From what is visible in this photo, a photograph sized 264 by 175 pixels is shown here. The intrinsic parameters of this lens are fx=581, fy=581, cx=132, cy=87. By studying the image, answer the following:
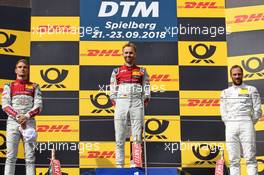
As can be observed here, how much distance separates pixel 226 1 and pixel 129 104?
234cm

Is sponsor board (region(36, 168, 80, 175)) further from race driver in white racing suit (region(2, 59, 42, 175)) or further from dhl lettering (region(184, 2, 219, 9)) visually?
dhl lettering (region(184, 2, 219, 9))

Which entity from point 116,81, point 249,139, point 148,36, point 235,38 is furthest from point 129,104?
point 235,38

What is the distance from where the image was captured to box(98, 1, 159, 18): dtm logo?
6.82m

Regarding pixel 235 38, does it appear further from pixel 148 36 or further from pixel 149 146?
pixel 149 146

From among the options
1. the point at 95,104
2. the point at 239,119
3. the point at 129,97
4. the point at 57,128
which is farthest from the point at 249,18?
the point at 57,128

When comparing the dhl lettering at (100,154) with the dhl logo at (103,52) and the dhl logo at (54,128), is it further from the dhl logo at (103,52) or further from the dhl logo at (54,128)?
the dhl logo at (103,52)

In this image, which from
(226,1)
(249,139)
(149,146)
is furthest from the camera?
(226,1)

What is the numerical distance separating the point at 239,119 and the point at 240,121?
0.03 m

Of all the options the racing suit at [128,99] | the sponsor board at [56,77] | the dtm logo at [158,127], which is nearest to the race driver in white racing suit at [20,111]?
the racing suit at [128,99]

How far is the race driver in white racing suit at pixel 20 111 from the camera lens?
503 cm

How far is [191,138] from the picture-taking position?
6562 mm

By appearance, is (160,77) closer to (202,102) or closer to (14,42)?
(202,102)

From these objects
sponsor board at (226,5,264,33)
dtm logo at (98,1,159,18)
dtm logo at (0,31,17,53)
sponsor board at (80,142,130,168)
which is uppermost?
dtm logo at (98,1,159,18)

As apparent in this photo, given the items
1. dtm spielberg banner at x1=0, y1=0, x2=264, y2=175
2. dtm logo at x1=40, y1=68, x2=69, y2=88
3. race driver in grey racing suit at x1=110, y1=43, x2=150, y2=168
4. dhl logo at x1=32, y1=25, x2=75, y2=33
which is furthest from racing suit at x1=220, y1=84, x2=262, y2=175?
dhl logo at x1=32, y1=25, x2=75, y2=33
